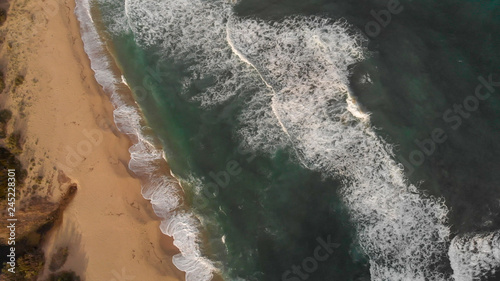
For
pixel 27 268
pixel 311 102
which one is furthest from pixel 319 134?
pixel 27 268

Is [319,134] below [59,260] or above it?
above

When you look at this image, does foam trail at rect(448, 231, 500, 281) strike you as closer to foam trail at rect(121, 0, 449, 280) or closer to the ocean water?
the ocean water

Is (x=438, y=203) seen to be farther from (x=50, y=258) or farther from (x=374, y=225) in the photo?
(x=50, y=258)

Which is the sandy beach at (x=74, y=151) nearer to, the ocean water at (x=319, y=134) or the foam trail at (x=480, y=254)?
the ocean water at (x=319, y=134)

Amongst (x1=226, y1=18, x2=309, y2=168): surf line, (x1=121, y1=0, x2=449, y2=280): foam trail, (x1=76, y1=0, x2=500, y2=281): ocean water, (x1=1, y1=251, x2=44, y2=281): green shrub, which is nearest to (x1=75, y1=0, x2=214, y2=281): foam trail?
(x1=76, y1=0, x2=500, y2=281): ocean water

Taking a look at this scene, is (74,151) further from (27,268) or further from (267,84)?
(267,84)

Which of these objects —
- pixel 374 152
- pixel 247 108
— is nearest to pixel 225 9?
pixel 247 108

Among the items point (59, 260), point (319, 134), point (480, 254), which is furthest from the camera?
point (59, 260)
